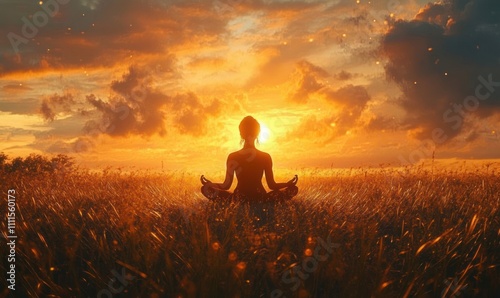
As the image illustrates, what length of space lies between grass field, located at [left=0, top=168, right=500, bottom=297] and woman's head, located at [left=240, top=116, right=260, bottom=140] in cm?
140

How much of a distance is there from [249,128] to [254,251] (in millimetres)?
4650

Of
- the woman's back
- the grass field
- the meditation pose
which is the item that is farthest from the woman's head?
the grass field

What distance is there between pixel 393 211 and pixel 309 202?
1.55 metres

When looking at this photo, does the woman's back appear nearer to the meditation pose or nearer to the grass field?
the meditation pose

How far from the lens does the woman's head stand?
8203 mm

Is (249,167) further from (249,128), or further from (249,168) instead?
(249,128)

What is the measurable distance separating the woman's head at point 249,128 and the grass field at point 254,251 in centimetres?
140

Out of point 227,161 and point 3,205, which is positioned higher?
point 227,161


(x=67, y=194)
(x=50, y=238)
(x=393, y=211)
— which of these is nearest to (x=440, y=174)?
(x=393, y=211)

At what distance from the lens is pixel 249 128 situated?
8.20m

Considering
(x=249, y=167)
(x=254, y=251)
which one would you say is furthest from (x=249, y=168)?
(x=254, y=251)

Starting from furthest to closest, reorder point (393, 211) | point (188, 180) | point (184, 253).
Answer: point (188, 180) < point (393, 211) < point (184, 253)

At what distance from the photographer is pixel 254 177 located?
8.34 metres

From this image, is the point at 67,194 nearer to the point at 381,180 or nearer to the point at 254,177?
the point at 254,177
